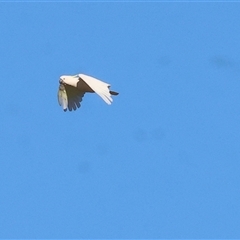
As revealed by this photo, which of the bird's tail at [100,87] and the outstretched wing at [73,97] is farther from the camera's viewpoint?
the outstretched wing at [73,97]

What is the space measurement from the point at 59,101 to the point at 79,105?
1.19 feet

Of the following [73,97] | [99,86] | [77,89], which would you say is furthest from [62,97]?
[99,86]

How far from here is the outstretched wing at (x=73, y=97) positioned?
15867 mm

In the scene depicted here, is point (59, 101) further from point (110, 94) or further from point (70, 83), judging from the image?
point (110, 94)

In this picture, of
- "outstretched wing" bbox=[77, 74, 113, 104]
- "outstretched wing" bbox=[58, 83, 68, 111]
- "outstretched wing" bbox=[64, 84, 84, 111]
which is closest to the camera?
"outstretched wing" bbox=[77, 74, 113, 104]

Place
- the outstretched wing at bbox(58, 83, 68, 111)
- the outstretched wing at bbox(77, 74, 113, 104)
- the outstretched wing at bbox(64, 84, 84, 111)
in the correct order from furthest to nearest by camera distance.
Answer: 1. the outstretched wing at bbox(58, 83, 68, 111)
2. the outstretched wing at bbox(64, 84, 84, 111)
3. the outstretched wing at bbox(77, 74, 113, 104)

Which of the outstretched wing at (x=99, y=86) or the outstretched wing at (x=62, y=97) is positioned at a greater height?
the outstretched wing at (x=62, y=97)

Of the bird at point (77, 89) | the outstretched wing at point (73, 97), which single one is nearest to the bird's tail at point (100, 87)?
the bird at point (77, 89)

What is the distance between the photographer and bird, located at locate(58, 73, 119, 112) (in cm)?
1455

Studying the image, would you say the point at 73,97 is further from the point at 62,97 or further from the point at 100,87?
the point at 100,87

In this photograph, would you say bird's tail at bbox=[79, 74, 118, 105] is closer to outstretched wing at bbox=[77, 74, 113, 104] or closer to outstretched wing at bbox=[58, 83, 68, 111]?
outstretched wing at bbox=[77, 74, 113, 104]

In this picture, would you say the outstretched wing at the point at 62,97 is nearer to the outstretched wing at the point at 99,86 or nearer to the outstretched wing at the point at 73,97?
the outstretched wing at the point at 73,97

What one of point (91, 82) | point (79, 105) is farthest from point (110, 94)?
point (79, 105)

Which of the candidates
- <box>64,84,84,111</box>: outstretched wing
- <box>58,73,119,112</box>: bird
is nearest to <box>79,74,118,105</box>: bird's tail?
<box>58,73,119,112</box>: bird
